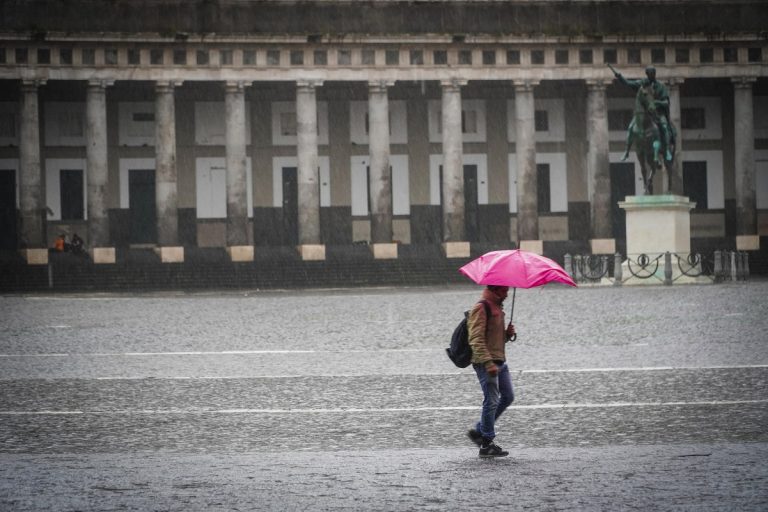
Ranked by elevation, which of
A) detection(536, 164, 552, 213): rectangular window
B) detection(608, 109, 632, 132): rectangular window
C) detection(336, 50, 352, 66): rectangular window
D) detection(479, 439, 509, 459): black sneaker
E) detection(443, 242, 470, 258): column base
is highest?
detection(336, 50, 352, 66): rectangular window

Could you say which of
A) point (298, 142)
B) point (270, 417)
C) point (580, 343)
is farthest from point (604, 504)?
point (298, 142)

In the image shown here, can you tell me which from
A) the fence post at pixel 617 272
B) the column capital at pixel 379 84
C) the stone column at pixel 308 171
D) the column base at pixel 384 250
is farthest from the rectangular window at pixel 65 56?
the fence post at pixel 617 272

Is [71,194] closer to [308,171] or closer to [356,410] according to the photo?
[308,171]

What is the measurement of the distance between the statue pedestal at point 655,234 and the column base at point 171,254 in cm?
1791

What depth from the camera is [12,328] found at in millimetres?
22797

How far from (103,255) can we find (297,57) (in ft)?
32.9

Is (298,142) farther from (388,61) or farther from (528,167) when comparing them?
(528,167)

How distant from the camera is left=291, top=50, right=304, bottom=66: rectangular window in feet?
159

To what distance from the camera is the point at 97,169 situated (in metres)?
46.7

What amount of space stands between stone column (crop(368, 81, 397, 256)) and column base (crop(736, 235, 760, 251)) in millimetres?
12500

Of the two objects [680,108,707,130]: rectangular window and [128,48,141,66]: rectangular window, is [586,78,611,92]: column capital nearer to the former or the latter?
[680,108,707,130]: rectangular window

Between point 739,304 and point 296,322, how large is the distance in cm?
824

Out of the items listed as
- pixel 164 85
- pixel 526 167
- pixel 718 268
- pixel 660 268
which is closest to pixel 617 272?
pixel 660 268

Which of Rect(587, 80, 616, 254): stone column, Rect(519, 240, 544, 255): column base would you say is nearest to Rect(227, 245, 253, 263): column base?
Answer: Rect(519, 240, 544, 255): column base
